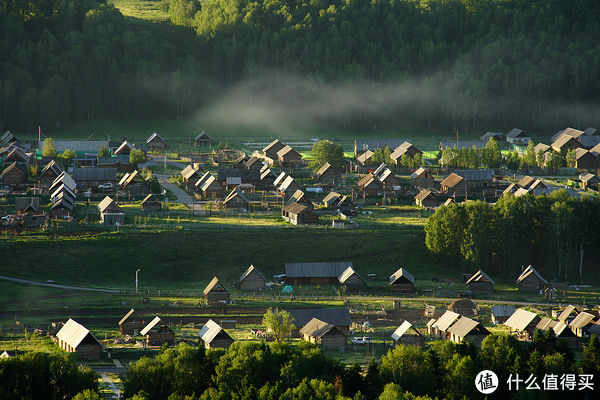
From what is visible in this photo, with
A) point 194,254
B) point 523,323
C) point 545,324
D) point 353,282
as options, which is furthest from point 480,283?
point 194,254

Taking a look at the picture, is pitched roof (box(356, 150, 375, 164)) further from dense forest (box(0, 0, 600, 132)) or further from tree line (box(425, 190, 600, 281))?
dense forest (box(0, 0, 600, 132))

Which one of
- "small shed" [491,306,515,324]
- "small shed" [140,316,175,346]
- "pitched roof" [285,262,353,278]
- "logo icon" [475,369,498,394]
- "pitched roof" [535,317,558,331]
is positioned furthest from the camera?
"pitched roof" [285,262,353,278]

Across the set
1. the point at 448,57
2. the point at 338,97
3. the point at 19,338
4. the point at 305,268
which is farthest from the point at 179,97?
the point at 19,338

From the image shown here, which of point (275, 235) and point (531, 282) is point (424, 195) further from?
point (531, 282)

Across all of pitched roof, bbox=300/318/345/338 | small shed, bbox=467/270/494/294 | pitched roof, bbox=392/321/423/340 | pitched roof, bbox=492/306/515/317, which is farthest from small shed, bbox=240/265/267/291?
pitched roof, bbox=492/306/515/317

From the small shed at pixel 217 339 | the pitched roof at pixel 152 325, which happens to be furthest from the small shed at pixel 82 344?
the small shed at pixel 217 339
